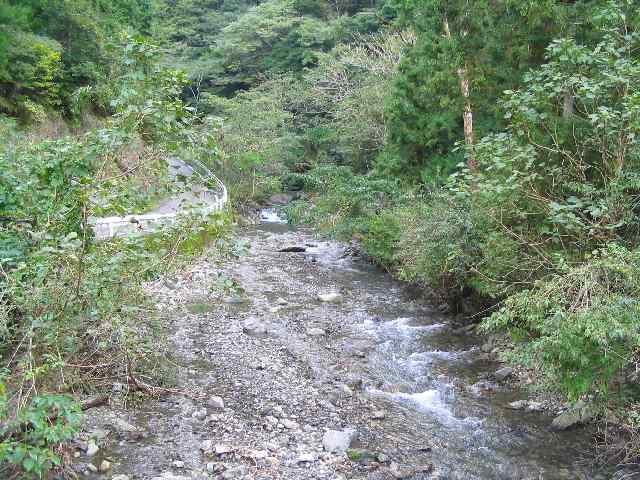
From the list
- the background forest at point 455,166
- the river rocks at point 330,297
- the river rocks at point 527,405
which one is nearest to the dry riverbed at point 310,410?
the river rocks at point 527,405

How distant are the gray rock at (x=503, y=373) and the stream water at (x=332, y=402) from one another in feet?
0.76

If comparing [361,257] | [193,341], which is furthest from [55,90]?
[193,341]

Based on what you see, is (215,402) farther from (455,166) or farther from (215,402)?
(455,166)

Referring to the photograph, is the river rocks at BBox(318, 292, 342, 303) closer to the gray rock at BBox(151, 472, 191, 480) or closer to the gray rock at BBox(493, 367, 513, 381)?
the gray rock at BBox(493, 367, 513, 381)

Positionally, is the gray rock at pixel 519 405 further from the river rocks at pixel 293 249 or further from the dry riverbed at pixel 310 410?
the river rocks at pixel 293 249

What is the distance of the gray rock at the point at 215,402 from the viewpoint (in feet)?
23.7

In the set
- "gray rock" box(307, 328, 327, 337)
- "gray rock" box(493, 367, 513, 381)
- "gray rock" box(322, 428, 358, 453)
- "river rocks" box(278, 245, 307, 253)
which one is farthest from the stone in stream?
"gray rock" box(322, 428, 358, 453)

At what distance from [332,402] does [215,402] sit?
5.25ft

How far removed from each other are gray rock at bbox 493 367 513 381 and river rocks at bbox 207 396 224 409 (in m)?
4.27

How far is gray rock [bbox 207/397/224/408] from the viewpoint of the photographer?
23.7 ft

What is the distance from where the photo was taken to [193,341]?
31.9 ft

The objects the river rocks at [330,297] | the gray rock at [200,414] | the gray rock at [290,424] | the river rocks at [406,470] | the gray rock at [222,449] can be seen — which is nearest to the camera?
the river rocks at [406,470]

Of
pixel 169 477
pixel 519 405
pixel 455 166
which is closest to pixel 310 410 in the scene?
pixel 169 477

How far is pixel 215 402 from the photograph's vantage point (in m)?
7.29
